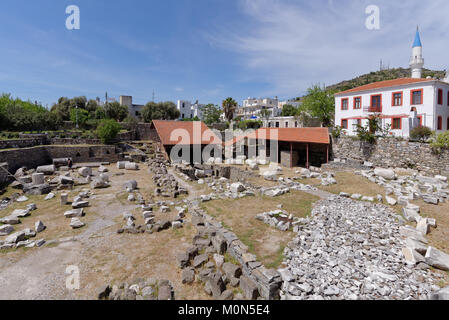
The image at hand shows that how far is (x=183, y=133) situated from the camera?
3238 cm

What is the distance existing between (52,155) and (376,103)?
39.2 m

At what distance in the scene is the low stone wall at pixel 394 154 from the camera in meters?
18.6

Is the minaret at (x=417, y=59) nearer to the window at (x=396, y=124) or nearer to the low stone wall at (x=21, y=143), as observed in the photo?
the window at (x=396, y=124)

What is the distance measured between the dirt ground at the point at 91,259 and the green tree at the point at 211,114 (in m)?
50.7

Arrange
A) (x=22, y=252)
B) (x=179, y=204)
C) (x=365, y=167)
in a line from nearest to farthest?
1. (x=22, y=252)
2. (x=179, y=204)
3. (x=365, y=167)

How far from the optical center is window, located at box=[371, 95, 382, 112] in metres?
26.5

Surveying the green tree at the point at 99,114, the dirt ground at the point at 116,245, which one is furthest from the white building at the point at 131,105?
the dirt ground at the point at 116,245

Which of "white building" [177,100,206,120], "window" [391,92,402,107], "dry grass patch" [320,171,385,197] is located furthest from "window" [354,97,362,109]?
"white building" [177,100,206,120]
